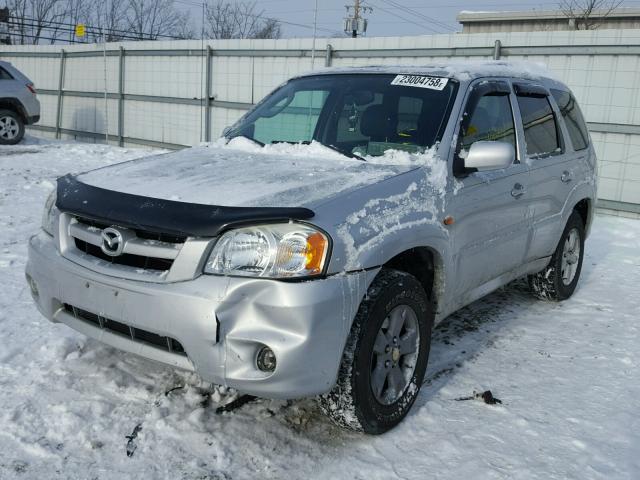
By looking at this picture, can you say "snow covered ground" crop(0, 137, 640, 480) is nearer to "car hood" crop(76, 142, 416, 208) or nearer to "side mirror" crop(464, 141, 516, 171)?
"car hood" crop(76, 142, 416, 208)

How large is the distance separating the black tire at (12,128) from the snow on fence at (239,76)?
2587mm

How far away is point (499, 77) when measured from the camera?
4.16m

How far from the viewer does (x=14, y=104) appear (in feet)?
45.2

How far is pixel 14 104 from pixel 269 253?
523 inches

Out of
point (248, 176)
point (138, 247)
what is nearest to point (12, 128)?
point (248, 176)

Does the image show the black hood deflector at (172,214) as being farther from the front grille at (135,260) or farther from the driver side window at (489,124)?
the driver side window at (489,124)

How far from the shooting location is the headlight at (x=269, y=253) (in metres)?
2.52

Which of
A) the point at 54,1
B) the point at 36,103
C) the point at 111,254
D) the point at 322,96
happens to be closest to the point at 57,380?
the point at 111,254

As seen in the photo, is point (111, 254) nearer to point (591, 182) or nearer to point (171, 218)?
point (171, 218)

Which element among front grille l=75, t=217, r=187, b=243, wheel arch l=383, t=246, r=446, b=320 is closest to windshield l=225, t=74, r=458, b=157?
wheel arch l=383, t=246, r=446, b=320

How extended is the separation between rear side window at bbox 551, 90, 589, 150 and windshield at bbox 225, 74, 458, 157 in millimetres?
1633

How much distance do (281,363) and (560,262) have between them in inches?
130

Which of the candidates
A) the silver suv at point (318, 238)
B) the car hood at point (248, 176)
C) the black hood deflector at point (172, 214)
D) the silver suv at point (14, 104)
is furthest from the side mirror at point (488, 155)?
the silver suv at point (14, 104)

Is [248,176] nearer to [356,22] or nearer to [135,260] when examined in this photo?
[135,260]
